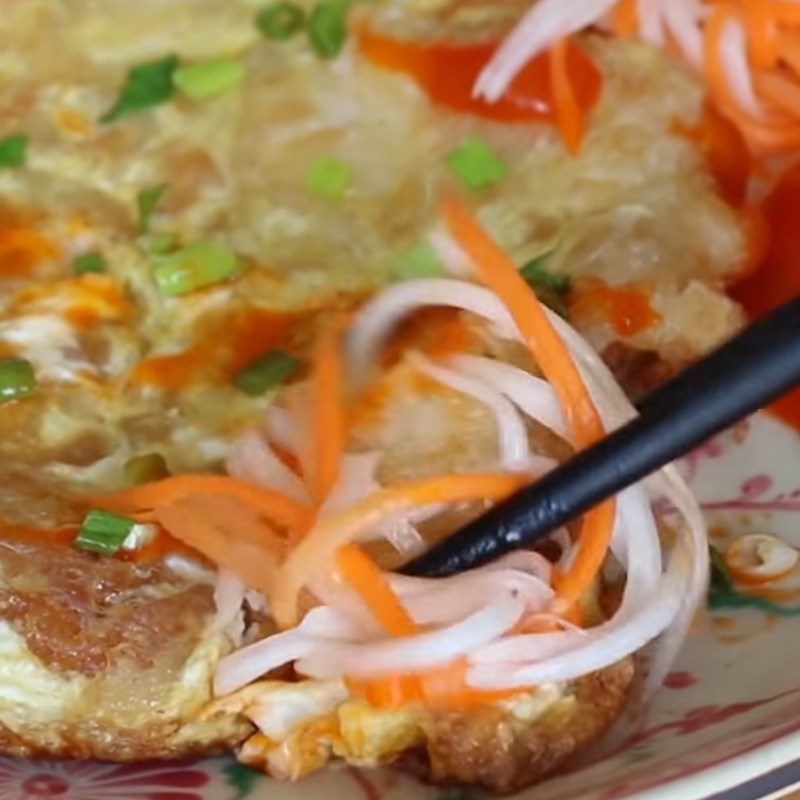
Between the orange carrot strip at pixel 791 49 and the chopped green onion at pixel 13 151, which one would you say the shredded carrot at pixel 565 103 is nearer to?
the orange carrot strip at pixel 791 49

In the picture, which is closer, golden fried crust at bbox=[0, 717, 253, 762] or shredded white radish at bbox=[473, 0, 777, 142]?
golden fried crust at bbox=[0, 717, 253, 762]

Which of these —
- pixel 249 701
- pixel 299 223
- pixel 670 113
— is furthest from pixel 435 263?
pixel 249 701

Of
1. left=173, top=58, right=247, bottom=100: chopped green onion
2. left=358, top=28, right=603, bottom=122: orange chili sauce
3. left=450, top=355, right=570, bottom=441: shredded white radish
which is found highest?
left=358, top=28, right=603, bottom=122: orange chili sauce

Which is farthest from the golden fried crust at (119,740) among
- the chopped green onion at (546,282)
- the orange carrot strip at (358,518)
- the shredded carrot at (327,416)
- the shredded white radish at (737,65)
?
the shredded white radish at (737,65)

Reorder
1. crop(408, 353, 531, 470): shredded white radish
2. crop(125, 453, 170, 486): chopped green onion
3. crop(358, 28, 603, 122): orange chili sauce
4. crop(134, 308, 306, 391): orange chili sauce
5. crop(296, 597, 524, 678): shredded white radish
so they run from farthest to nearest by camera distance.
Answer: crop(358, 28, 603, 122): orange chili sauce → crop(134, 308, 306, 391): orange chili sauce → crop(125, 453, 170, 486): chopped green onion → crop(408, 353, 531, 470): shredded white radish → crop(296, 597, 524, 678): shredded white radish

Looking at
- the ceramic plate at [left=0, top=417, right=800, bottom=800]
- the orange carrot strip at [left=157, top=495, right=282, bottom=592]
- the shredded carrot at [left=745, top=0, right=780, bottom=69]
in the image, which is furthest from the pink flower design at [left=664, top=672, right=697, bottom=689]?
the shredded carrot at [left=745, top=0, right=780, bottom=69]

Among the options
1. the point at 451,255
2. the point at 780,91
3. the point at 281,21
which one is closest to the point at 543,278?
the point at 451,255

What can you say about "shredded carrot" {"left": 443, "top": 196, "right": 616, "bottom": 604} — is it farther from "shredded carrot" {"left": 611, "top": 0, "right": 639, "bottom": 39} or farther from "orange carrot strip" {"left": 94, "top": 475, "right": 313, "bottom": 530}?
"shredded carrot" {"left": 611, "top": 0, "right": 639, "bottom": 39}

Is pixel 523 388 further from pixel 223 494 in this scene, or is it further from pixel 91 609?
pixel 91 609
